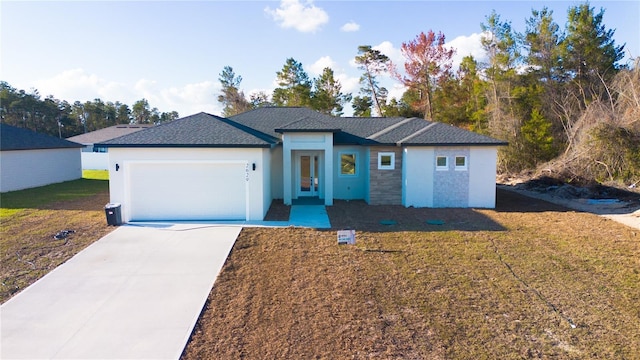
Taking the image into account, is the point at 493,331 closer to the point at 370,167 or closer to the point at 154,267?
the point at 154,267

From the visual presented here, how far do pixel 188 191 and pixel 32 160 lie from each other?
1618cm

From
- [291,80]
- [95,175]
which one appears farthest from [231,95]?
[95,175]

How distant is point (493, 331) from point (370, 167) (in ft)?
36.3

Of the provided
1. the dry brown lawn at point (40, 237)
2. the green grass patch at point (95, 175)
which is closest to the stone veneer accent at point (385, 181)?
the dry brown lawn at point (40, 237)

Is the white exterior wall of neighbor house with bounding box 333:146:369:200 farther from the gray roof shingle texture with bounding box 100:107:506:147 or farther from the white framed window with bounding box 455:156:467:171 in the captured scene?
the white framed window with bounding box 455:156:467:171

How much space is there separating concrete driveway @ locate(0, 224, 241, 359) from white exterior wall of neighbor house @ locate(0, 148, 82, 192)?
1550cm

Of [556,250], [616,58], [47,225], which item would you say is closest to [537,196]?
[556,250]

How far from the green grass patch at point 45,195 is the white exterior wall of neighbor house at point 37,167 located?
69cm

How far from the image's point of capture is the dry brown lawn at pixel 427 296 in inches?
218

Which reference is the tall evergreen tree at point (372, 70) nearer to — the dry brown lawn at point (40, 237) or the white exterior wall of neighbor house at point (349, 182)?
the white exterior wall of neighbor house at point (349, 182)

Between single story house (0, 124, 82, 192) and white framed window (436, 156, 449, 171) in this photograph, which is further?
single story house (0, 124, 82, 192)

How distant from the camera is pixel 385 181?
16.5m

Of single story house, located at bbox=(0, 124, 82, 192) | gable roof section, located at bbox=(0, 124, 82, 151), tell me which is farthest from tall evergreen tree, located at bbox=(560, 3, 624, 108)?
single story house, located at bbox=(0, 124, 82, 192)

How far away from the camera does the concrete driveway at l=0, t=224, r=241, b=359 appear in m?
5.58
